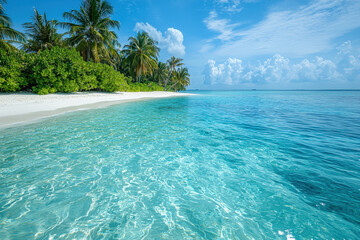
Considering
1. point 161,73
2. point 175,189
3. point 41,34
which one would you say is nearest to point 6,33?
point 41,34

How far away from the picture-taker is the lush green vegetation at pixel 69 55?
13805mm

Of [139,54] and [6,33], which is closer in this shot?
[6,33]

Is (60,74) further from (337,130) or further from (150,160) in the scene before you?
(337,130)

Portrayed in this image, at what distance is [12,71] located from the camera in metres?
12.7

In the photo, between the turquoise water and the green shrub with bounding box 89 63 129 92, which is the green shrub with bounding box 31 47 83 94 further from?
the turquoise water

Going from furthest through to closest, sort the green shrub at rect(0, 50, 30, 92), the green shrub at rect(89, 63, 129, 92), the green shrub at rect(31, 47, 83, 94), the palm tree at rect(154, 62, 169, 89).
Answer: the palm tree at rect(154, 62, 169, 89) → the green shrub at rect(89, 63, 129, 92) → the green shrub at rect(31, 47, 83, 94) → the green shrub at rect(0, 50, 30, 92)

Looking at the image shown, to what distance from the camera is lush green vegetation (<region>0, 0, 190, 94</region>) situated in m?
13.8

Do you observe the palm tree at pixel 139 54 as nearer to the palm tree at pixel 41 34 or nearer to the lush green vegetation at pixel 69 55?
the lush green vegetation at pixel 69 55

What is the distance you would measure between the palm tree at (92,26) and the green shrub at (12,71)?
8473mm

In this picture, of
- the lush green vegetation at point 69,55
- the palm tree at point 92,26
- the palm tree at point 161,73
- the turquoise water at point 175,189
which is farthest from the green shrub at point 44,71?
the palm tree at point 161,73

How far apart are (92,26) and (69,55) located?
8.05 meters

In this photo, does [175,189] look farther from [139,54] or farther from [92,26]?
[139,54]

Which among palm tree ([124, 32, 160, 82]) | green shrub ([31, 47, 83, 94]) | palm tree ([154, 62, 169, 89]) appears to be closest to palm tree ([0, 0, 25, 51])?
green shrub ([31, 47, 83, 94])

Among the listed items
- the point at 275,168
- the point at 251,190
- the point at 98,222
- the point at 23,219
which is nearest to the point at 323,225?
the point at 251,190
